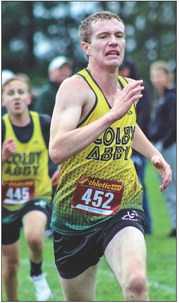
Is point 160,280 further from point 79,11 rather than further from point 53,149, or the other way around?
point 79,11

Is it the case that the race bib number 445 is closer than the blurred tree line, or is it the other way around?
the race bib number 445

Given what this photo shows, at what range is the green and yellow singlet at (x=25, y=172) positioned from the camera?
6.31m

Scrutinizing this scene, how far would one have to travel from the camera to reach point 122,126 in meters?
4.28

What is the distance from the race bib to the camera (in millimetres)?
6324

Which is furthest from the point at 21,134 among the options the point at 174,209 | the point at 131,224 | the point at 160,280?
the point at 174,209

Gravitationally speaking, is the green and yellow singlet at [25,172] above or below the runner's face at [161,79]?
below

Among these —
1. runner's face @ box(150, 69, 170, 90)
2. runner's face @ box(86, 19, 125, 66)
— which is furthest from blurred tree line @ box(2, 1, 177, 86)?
runner's face @ box(86, 19, 125, 66)

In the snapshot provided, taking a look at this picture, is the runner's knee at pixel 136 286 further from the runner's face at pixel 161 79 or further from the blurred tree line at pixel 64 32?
the blurred tree line at pixel 64 32

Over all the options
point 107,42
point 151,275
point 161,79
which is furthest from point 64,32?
point 107,42

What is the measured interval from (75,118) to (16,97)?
2.71m

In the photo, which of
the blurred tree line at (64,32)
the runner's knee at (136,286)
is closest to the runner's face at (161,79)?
the runner's knee at (136,286)

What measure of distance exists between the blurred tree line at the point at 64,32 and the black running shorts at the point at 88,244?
86.3 feet

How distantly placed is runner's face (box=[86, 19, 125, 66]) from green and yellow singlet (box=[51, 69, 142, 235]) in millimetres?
149

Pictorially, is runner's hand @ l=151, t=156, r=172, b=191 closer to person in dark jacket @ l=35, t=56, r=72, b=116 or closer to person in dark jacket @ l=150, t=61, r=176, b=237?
person in dark jacket @ l=35, t=56, r=72, b=116
